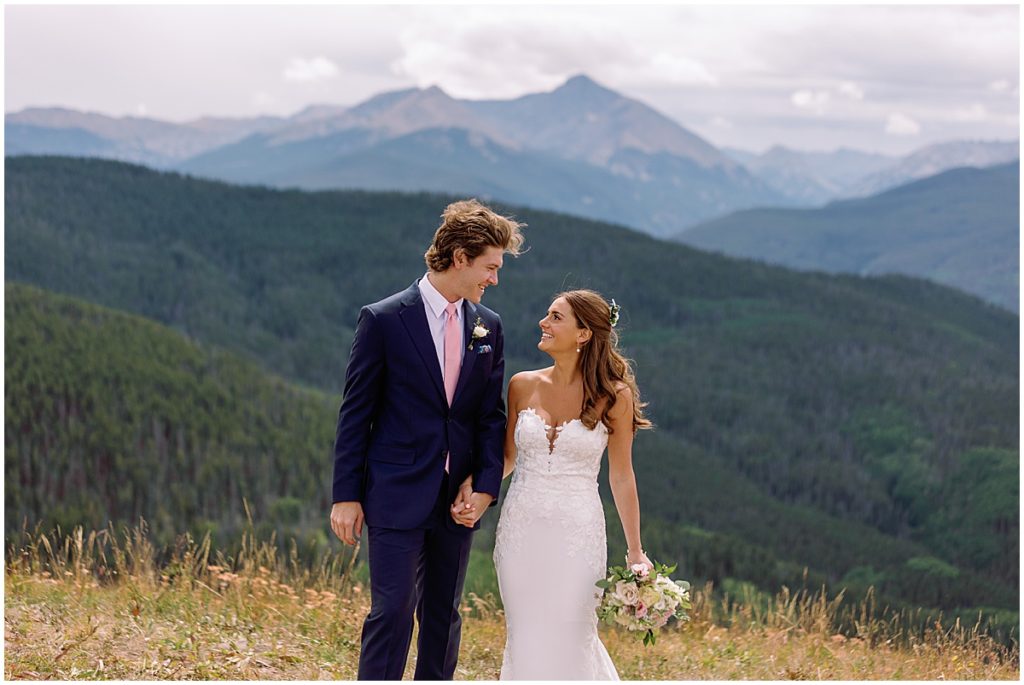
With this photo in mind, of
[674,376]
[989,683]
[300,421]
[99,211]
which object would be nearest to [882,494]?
[674,376]

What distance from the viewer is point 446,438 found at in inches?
225

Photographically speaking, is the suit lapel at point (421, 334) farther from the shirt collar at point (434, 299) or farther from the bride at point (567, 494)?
the bride at point (567, 494)

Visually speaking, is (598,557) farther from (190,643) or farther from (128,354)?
(128,354)

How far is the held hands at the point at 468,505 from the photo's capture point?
18.7 ft

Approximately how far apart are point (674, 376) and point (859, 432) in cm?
2210

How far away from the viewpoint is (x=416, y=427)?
18.6 feet

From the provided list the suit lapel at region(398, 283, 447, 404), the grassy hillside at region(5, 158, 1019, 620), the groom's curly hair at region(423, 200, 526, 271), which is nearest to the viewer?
the groom's curly hair at region(423, 200, 526, 271)

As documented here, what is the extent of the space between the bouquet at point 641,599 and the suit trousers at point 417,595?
0.82 metres

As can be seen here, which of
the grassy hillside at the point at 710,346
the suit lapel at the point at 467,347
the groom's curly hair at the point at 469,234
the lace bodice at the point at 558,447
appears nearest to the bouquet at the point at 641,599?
the lace bodice at the point at 558,447

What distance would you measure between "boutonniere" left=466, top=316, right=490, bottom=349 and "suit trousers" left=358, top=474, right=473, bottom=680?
724mm

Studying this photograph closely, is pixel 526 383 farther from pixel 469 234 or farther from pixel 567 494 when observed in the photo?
pixel 469 234

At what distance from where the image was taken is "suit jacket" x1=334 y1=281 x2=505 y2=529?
561cm

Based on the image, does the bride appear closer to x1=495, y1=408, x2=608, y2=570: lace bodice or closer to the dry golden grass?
x1=495, y1=408, x2=608, y2=570: lace bodice

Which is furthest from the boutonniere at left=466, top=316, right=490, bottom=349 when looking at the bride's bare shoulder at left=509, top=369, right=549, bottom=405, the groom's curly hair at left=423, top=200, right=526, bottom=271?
the bride's bare shoulder at left=509, top=369, right=549, bottom=405
